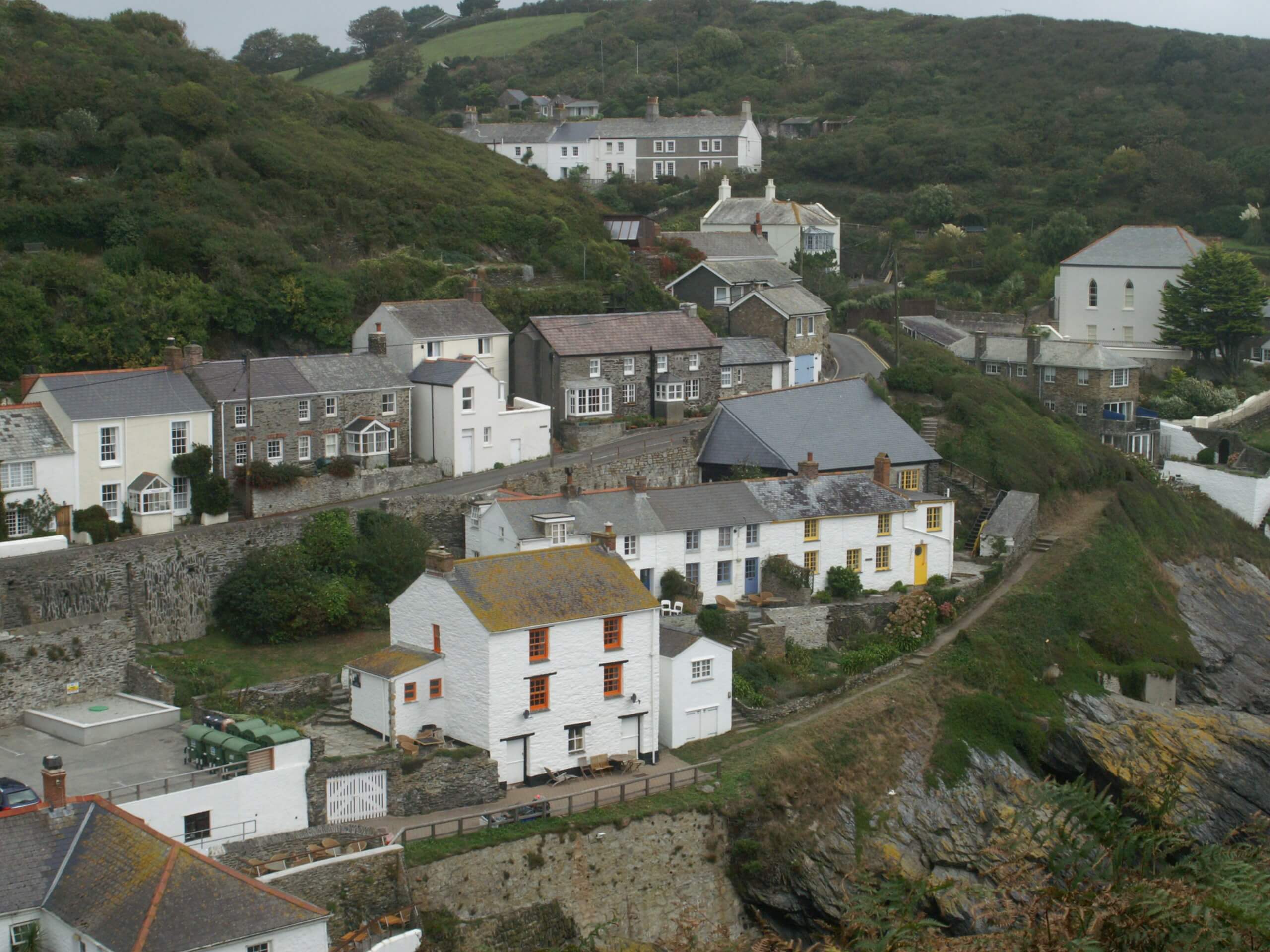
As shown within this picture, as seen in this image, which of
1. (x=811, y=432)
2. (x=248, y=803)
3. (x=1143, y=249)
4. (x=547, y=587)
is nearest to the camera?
(x=248, y=803)

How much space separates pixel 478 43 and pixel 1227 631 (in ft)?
367

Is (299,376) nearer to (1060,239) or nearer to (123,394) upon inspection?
(123,394)

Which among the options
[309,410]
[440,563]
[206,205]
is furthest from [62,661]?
[206,205]

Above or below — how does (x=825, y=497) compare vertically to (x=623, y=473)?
below

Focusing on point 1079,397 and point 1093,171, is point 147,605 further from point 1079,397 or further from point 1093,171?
point 1093,171

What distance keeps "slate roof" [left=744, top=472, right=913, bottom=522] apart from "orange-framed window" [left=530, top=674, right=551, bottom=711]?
11973 mm

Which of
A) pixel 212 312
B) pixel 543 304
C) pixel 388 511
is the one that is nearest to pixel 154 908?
pixel 388 511

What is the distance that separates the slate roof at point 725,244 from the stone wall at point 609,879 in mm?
38077

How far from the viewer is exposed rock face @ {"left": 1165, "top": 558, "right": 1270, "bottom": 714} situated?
45.8 meters

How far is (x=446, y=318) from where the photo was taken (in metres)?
50.1

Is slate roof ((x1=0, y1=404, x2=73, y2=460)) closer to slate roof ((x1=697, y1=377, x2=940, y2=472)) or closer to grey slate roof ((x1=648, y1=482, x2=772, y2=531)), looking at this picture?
grey slate roof ((x1=648, y1=482, x2=772, y2=531))

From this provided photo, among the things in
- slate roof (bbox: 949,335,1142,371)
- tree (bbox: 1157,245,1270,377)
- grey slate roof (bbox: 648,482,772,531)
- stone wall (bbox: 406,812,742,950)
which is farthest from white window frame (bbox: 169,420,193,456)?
tree (bbox: 1157,245,1270,377)

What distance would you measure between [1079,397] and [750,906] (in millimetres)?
38165

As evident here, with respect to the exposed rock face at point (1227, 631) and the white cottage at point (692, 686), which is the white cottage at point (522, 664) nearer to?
the white cottage at point (692, 686)
